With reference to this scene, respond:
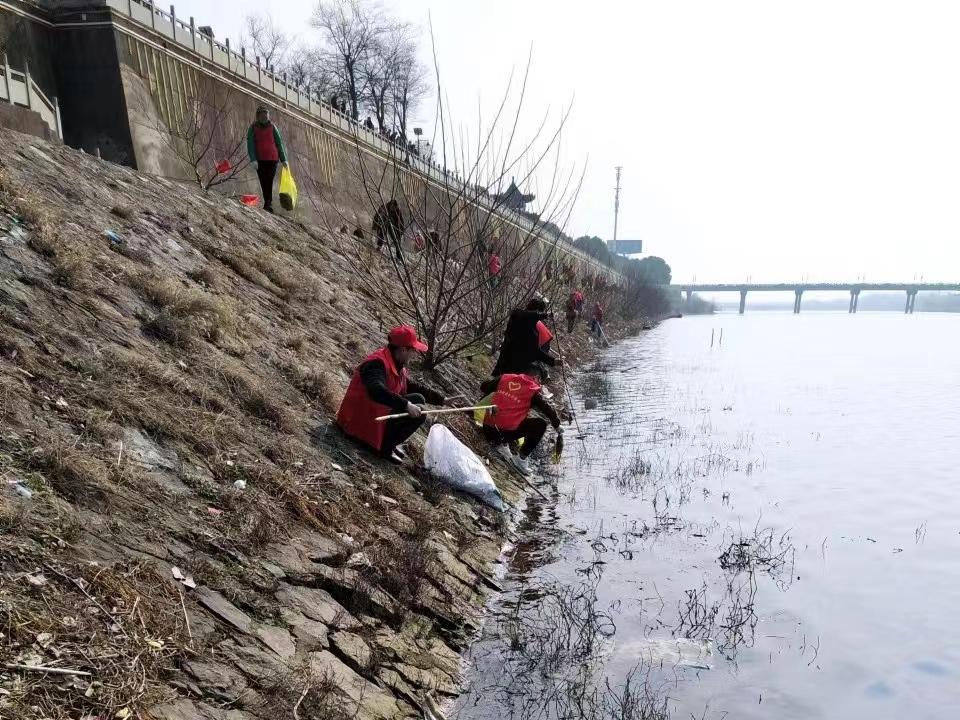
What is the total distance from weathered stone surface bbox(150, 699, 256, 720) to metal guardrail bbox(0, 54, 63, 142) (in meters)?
10.2

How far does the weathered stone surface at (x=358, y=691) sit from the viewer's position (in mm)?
2865

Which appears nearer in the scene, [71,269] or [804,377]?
[71,269]

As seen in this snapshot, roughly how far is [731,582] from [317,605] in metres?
3.48

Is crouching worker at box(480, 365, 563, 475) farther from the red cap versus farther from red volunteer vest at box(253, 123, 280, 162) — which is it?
red volunteer vest at box(253, 123, 280, 162)

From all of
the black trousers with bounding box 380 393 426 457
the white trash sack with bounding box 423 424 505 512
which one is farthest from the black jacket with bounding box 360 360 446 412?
the white trash sack with bounding box 423 424 505 512

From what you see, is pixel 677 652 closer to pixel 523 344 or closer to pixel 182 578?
pixel 182 578

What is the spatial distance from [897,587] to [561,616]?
3150 mm

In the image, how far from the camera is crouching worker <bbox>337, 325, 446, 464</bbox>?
5031 millimetres

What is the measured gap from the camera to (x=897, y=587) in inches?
209

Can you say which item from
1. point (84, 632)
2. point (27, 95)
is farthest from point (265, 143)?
point (84, 632)

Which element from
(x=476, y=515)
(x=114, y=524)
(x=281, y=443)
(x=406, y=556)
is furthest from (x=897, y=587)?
(x=114, y=524)

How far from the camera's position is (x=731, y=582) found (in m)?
5.12

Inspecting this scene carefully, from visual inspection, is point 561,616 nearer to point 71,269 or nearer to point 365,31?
point 71,269

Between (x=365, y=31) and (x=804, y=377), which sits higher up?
(x=365, y=31)
